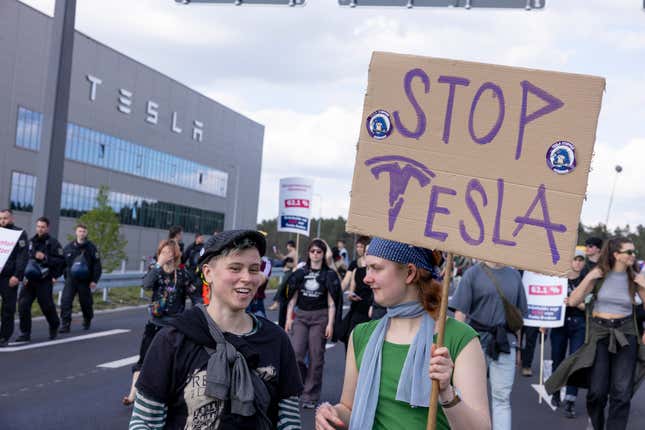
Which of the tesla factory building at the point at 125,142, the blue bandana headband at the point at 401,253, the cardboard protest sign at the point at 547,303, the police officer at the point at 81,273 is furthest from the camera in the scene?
the tesla factory building at the point at 125,142

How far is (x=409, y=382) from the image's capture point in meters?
3.39

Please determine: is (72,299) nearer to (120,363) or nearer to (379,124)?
(120,363)

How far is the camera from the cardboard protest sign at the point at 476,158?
124 inches

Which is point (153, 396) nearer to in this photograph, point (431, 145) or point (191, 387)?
point (191, 387)

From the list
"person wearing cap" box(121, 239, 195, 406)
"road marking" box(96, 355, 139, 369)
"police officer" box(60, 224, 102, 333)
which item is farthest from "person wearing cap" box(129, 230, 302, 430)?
"police officer" box(60, 224, 102, 333)

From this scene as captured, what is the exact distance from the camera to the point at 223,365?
318 centimetres

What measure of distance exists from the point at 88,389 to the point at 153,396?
7.56 metres

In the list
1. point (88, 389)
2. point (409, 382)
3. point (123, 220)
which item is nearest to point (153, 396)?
point (409, 382)

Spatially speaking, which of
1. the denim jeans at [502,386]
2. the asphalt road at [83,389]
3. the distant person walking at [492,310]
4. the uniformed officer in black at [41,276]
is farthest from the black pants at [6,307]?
the denim jeans at [502,386]

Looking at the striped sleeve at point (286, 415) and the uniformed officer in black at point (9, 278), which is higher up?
the striped sleeve at point (286, 415)

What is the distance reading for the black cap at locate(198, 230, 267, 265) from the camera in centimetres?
343

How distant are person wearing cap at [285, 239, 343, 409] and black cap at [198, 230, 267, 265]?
730 cm

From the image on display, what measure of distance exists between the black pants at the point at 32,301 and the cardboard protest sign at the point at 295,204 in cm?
479

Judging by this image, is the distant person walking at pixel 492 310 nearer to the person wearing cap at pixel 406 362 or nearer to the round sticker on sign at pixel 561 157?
the person wearing cap at pixel 406 362
